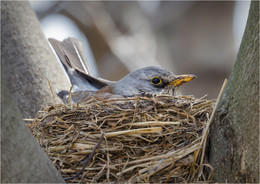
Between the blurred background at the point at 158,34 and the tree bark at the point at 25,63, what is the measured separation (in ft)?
10.2

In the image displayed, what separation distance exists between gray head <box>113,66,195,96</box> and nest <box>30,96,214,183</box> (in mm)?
921

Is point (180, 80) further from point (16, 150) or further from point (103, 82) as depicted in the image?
point (16, 150)

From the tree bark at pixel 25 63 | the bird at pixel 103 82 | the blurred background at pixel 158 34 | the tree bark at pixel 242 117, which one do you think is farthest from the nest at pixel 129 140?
the blurred background at pixel 158 34

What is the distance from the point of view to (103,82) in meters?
4.73

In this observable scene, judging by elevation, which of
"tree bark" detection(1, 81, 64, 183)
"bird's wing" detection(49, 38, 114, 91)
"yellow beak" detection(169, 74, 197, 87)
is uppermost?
"bird's wing" detection(49, 38, 114, 91)

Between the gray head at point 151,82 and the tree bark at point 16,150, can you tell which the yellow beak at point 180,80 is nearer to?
the gray head at point 151,82

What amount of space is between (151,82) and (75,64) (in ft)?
3.47

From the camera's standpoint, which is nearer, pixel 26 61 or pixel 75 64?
pixel 26 61

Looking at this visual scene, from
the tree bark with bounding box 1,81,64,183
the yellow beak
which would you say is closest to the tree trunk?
the yellow beak

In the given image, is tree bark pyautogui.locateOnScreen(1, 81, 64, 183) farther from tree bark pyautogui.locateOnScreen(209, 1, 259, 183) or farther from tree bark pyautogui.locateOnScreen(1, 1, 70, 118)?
tree bark pyautogui.locateOnScreen(1, 1, 70, 118)

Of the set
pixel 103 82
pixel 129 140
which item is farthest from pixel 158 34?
pixel 129 140

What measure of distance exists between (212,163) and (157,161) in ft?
1.32

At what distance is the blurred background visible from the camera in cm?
688

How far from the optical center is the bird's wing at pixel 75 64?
449 cm
